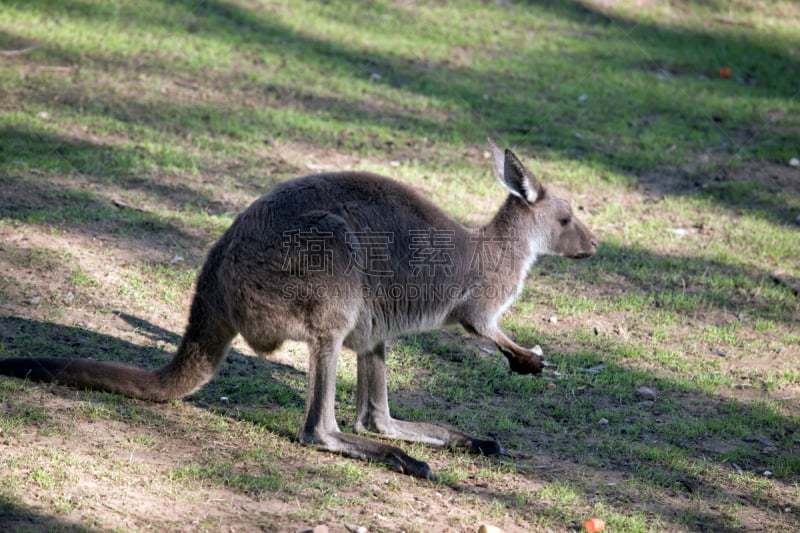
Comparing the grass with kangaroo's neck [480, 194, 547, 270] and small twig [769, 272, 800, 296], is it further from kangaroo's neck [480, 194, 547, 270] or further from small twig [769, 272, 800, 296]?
kangaroo's neck [480, 194, 547, 270]

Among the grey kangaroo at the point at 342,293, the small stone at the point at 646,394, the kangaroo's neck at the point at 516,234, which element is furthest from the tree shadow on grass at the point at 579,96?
the grey kangaroo at the point at 342,293

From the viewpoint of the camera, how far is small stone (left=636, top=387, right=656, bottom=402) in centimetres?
558

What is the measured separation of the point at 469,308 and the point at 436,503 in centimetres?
113

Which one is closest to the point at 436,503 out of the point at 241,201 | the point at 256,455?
the point at 256,455

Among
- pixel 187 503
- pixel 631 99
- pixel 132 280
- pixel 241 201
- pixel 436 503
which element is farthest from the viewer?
pixel 631 99

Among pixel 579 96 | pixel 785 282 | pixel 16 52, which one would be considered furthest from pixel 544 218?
pixel 16 52

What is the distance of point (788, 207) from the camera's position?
8617mm

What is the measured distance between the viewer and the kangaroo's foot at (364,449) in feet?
14.3

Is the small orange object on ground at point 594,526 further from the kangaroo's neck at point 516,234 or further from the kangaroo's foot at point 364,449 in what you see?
the kangaroo's neck at point 516,234

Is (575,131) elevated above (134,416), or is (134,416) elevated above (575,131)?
(575,131)

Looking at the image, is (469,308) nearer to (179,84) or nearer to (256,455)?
(256,455)

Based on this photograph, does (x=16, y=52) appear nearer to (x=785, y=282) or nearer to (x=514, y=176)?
(x=514, y=176)

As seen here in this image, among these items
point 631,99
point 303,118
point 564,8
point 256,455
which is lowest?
point 256,455

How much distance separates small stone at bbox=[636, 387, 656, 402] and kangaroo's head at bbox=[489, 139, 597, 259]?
0.93 metres
